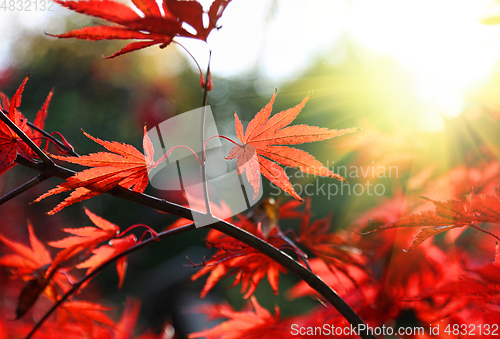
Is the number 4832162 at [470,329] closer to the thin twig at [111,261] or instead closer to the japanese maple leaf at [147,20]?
the thin twig at [111,261]

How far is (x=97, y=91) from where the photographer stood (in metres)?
3.30

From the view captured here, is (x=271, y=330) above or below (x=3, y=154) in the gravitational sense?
below

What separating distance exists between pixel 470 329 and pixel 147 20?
26.3 inches

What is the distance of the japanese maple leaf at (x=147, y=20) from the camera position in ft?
0.80

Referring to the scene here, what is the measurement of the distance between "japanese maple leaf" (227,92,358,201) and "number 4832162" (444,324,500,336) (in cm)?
42

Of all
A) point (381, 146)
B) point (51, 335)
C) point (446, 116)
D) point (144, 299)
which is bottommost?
point (144, 299)

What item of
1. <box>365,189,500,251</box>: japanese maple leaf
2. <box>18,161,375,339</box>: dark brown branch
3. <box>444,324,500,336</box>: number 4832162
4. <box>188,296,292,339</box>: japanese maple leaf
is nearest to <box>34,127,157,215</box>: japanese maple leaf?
<box>18,161,375,339</box>: dark brown branch

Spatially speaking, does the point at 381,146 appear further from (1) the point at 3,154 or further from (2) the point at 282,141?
(1) the point at 3,154

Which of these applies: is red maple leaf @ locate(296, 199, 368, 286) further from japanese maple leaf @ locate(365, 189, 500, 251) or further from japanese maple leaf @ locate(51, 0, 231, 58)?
japanese maple leaf @ locate(51, 0, 231, 58)

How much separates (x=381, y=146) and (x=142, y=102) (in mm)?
3012

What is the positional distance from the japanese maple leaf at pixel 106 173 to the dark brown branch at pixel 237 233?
0.04ft

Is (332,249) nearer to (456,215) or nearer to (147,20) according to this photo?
(456,215)

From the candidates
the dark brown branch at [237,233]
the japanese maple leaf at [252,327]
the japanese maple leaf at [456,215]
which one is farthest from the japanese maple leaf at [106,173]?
the japanese maple leaf at [252,327]

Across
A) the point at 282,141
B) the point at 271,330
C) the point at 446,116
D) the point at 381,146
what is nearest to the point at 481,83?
the point at 446,116
